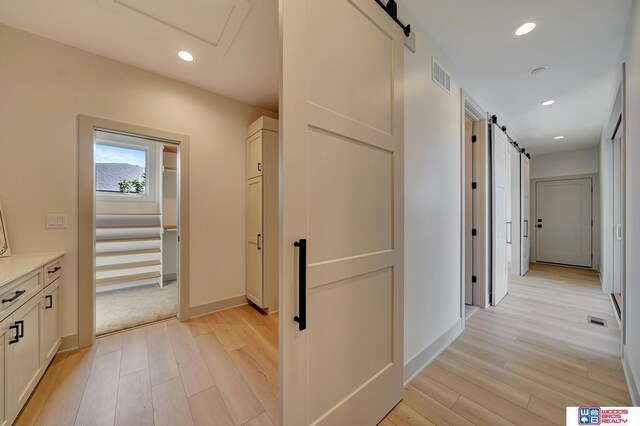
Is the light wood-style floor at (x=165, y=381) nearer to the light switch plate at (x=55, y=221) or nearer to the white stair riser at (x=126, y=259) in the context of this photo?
the light switch plate at (x=55, y=221)

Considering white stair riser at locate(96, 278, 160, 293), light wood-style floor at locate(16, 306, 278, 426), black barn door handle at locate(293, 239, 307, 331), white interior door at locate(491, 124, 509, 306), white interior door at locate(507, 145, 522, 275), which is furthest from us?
white interior door at locate(507, 145, 522, 275)

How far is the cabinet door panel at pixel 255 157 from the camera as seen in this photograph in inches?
115

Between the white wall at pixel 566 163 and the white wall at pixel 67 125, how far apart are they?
749 cm

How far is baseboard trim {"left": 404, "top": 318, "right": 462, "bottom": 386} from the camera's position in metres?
1.79

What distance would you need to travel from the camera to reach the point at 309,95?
1075 mm

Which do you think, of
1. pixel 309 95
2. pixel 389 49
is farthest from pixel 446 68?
pixel 309 95

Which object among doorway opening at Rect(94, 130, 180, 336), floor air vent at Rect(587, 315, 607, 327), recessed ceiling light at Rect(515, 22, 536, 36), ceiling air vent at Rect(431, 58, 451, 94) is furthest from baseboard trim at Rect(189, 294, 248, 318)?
floor air vent at Rect(587, 315, 607, 327)

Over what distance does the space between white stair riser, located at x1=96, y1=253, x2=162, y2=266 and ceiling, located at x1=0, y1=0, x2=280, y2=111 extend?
9.62 ft

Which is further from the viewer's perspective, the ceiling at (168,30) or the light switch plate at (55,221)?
the light switch plate at (55,221)

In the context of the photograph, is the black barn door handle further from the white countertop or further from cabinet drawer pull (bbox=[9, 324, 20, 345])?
cabinet drawer pull (bbox=[9, 324, 20, 345])

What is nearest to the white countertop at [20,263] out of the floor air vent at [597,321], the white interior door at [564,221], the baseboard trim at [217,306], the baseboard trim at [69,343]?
the baseboard trim at [69,343]

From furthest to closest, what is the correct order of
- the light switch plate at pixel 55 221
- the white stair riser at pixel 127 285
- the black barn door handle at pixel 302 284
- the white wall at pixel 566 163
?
the white wall at pixel 566 163 < the white stair riser at pixel 127 285 < the light switch plate at pixel 55 221 < the black barn door handle at pixel 302 284

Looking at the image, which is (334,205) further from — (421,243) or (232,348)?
(232,348)

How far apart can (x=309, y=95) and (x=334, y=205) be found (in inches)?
20.6
